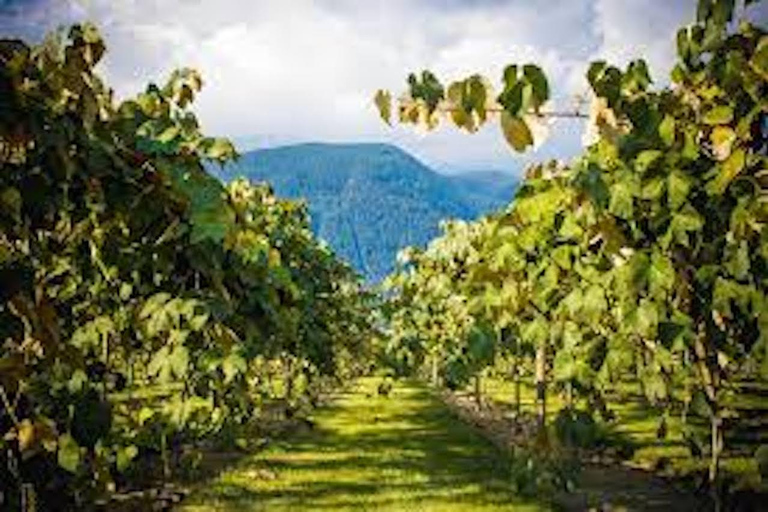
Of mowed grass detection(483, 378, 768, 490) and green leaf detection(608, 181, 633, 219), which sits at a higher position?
green leaf detection(608, 181, 633, 219)

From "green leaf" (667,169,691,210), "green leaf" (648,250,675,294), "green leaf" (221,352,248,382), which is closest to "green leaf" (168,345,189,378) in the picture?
"green leaf" (221,352,248,382)

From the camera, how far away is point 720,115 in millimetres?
5148

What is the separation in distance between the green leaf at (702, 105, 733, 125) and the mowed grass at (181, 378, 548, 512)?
Answer: 12493 millimetres

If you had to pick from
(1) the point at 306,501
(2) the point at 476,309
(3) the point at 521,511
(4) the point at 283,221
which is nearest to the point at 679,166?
(2) the point at 476,309

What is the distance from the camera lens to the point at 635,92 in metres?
5.23

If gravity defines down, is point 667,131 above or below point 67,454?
above

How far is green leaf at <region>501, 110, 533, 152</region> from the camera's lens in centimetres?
370

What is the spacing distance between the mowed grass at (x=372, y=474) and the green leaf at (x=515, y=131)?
13532mm

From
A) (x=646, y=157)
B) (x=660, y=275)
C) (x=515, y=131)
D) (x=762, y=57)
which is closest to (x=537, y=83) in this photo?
(x=515, y=131)

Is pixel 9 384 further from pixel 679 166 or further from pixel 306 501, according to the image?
pixel 306 501

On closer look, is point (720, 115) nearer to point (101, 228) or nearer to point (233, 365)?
point (233, 365)

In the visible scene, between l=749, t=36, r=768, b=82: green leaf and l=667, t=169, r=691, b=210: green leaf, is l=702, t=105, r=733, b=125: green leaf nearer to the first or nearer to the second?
l=667, t=169, r=691, b=210: green leaf

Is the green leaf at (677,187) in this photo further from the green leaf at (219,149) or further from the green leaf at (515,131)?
the green leaf at (219,149)

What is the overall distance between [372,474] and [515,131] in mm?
18050
